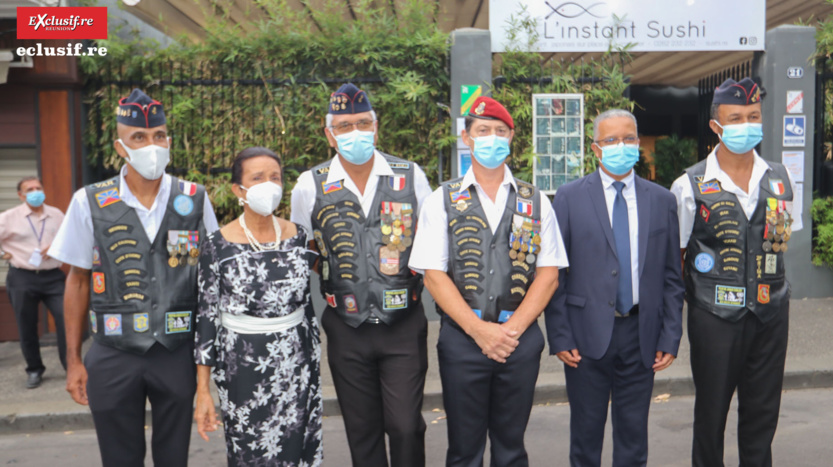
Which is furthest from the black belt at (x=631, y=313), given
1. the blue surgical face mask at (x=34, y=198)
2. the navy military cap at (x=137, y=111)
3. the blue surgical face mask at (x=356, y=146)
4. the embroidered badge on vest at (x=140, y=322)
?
the blue surgical face mask at (x=34, y=198)

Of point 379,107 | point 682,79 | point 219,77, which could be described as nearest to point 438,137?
point 379,107

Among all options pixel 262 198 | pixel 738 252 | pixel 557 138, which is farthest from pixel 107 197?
pixel 557 138

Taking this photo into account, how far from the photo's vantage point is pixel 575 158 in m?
8.51

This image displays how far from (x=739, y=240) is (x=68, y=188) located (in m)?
6.95

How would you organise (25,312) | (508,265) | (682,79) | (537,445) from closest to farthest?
(508,265), (537,445), (25,312), (682,79)

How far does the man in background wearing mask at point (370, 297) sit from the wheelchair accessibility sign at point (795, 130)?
6.56 meters

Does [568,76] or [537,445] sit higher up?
[568,76]

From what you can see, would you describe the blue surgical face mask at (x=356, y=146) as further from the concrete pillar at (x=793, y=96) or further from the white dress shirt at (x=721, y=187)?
the concrete pillar at (x=793, y=96)

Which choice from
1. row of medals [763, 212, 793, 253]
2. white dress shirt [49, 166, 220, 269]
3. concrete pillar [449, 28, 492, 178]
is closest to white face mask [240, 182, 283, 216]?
white dress shirt [49, 166, 220, 269]

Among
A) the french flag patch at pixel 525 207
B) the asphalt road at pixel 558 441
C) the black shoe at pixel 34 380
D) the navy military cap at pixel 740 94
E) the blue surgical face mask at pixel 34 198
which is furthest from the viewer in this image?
the blue surgical face mask at pixel 34 198

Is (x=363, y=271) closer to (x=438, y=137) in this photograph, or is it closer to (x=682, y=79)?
(x=438, y=137)

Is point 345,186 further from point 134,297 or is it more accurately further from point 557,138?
point 557,138

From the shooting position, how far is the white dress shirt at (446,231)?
351 cm

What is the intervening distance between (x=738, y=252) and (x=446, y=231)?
1485mm
